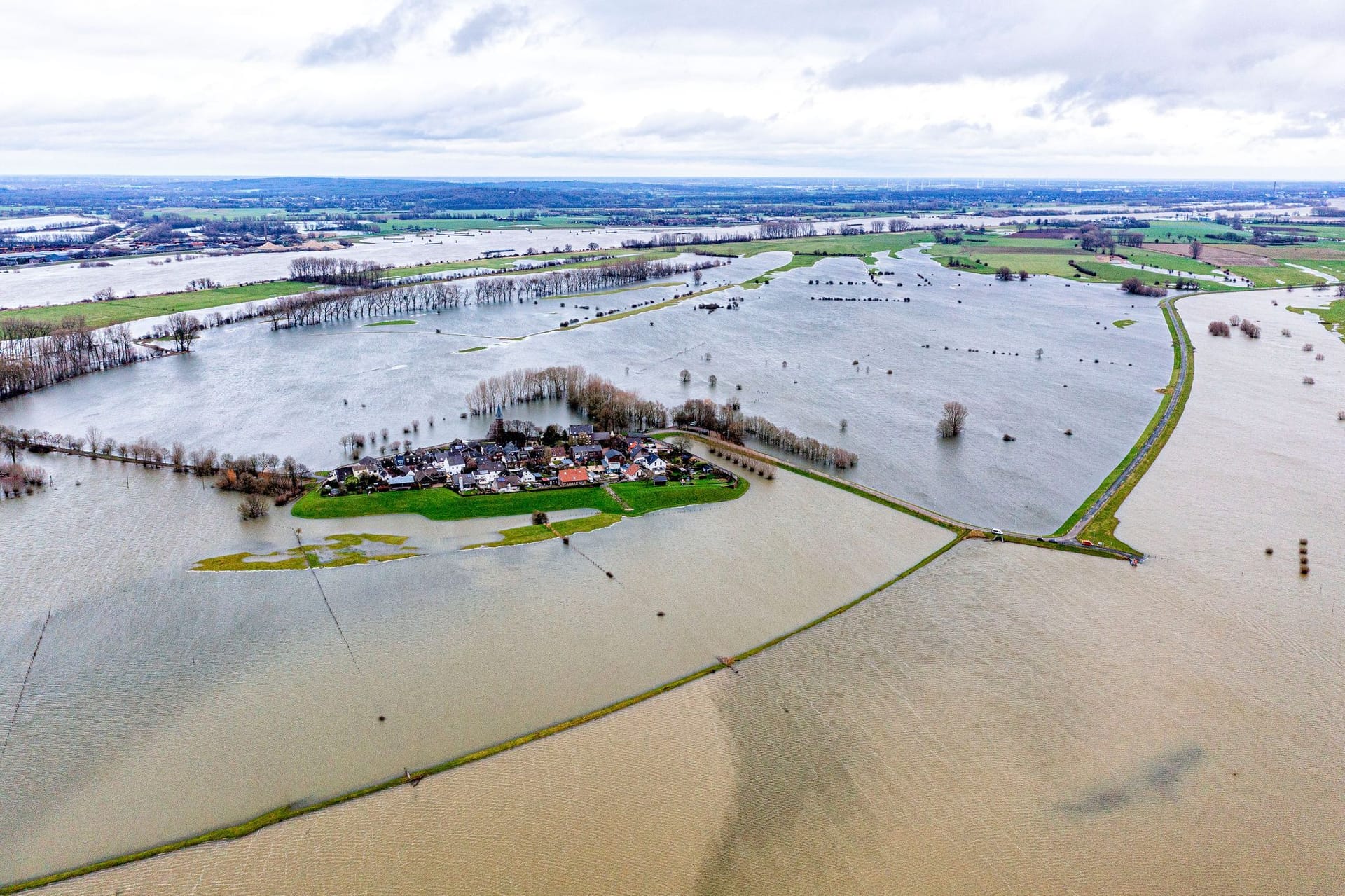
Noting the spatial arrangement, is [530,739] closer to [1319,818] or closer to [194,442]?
[1319,818]

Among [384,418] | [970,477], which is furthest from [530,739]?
[384,418]

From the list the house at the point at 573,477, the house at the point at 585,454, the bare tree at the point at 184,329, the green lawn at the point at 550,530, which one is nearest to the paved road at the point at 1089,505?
the house at the point at 585,454

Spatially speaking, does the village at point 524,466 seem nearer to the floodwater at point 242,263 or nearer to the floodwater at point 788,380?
the floodwater at point 788,380

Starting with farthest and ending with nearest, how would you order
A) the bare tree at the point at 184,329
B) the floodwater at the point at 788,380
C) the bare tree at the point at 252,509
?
1. the bare tree at the point at 184,329
2. the floodwater at the point at 788,380
3. the bare tree at the point at 252,509

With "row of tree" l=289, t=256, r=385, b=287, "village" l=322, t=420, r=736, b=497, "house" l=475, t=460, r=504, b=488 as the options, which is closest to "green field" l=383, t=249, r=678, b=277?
"row of tree" l=289, t=256, r=385, b=287

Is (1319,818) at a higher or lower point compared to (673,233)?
lower

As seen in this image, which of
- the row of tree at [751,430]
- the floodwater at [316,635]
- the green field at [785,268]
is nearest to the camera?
the floodwater at [316,635]

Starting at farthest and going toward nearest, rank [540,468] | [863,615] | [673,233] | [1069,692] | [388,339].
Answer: [673,233]
[388,339]
[540,468]
[863,615]
[1069,692]

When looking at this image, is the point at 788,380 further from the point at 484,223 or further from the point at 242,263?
the point at 484,223
